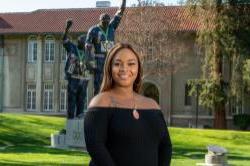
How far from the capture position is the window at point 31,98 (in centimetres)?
5484

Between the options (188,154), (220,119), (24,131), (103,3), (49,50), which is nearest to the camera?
(188,154)

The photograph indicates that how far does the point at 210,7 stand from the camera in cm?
4269

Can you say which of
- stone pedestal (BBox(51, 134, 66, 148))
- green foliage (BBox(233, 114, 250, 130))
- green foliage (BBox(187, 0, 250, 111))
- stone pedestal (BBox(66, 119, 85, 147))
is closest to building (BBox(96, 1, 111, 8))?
green foliage (BBox(187, 0, 250, 111))

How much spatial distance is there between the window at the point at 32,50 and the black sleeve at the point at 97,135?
169 ft

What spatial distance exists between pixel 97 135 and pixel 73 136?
568 inches

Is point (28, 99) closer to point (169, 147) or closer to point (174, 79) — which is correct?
point (174, 79)

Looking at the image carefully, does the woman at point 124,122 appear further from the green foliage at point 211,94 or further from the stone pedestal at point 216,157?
the green foliage at point 211,94

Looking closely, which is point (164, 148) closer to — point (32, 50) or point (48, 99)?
point (48, 99)

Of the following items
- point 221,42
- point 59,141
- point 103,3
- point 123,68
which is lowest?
point 59,141

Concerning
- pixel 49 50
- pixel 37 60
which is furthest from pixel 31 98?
pixel 49 50

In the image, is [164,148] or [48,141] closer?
[164,148]

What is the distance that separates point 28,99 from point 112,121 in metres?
51.2

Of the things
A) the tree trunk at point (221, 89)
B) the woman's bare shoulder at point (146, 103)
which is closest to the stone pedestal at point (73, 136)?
the woman's bare shoulder at point (146, 103)

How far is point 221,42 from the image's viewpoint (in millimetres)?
41969
